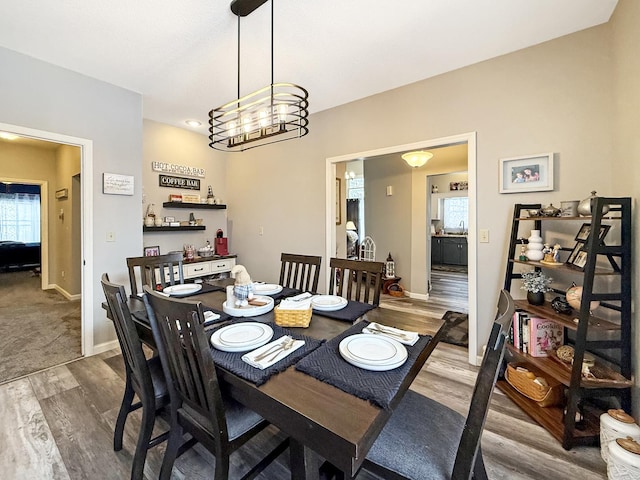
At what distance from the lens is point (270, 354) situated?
3.76 ft

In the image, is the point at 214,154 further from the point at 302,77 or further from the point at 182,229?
the point at 302,77

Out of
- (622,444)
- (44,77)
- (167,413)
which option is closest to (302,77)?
(44,77)

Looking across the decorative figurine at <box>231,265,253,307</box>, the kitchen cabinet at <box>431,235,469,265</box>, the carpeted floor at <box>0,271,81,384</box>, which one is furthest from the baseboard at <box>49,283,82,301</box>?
the kitchen cabinet at <box>431,235,469,265</box>

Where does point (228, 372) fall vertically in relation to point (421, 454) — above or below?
above

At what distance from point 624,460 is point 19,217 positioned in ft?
35.3

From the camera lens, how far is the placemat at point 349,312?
1586 millimetres

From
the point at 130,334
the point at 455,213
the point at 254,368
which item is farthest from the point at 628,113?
the point at 455,213

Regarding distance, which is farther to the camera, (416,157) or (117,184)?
(416,157)

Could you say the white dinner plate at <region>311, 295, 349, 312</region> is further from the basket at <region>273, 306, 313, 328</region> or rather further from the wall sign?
the wall sign

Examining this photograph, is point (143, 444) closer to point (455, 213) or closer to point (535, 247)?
point (535, 247)

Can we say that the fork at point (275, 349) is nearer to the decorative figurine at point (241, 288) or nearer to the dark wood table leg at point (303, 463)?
the dark wood table leg at point (303, 463)

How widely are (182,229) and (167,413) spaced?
292 centimetres

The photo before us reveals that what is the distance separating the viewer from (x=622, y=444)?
133 cm

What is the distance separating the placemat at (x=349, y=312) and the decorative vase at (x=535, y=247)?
131 centimetres
